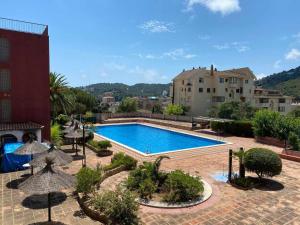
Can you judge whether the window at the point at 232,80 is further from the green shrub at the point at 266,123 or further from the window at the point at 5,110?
the window at the point at 5,110

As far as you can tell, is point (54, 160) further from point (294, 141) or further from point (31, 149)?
point (294, 141)

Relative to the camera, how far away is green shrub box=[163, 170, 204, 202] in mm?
11141

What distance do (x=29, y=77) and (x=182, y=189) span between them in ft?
50.9

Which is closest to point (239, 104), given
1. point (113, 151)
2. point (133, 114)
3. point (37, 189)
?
point (133, 114)

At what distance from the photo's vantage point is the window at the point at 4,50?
1873 centimetres

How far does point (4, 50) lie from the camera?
61.9 ft

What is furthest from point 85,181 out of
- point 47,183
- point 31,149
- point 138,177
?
point 31,149

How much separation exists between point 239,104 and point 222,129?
53.1 feet

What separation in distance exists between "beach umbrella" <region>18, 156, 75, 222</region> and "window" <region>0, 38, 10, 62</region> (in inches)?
526

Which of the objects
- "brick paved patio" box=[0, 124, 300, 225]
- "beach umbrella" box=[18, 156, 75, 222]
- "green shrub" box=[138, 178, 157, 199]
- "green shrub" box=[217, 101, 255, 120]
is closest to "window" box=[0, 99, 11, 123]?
"brick paved patio" box=[0, 124, 300, 225]

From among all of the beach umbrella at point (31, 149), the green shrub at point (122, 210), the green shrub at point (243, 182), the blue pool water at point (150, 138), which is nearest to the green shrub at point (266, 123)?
the blue pool water at point (150, 138)

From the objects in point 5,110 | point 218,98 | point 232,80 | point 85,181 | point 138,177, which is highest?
point 232,80

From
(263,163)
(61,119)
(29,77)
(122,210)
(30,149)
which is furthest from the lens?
(61,119)

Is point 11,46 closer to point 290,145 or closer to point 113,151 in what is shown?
point 113,151
